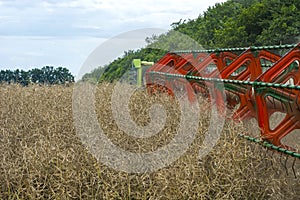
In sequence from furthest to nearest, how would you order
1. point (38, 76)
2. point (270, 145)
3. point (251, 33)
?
point (251, 33)
point (38, 76)
point (270, 145)

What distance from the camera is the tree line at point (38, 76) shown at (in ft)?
23.9

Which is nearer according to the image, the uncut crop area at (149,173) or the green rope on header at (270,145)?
the uncut crop area at (149,173)

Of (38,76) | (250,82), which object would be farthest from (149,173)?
(38,76)

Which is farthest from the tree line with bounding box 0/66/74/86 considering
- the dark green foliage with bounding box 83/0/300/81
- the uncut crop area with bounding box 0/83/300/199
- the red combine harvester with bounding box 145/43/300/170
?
the uncut crop area with bounding box 0/83/300/199

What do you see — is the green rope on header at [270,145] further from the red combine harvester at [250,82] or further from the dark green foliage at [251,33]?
the dark green foliage at [251,33]

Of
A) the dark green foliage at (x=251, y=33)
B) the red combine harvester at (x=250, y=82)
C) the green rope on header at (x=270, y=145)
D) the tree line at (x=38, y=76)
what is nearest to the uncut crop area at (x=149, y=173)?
the green rope on header at (x=270, y=145)

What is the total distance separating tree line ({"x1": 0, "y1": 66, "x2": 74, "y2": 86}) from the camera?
729 centimetres

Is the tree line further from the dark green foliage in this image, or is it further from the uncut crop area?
the uncut crop area

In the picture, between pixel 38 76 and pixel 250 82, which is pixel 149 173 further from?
pixel 38 76

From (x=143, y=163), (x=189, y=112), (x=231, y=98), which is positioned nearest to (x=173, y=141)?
(x=143, y=163)

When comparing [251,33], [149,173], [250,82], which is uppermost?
[251,33]

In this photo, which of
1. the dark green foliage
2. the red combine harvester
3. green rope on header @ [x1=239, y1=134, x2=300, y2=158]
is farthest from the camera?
the dark green foliage

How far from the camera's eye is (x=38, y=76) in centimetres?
745

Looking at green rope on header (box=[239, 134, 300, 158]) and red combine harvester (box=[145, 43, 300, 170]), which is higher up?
red combine harvester (box=[145, 43, 300, 170])
